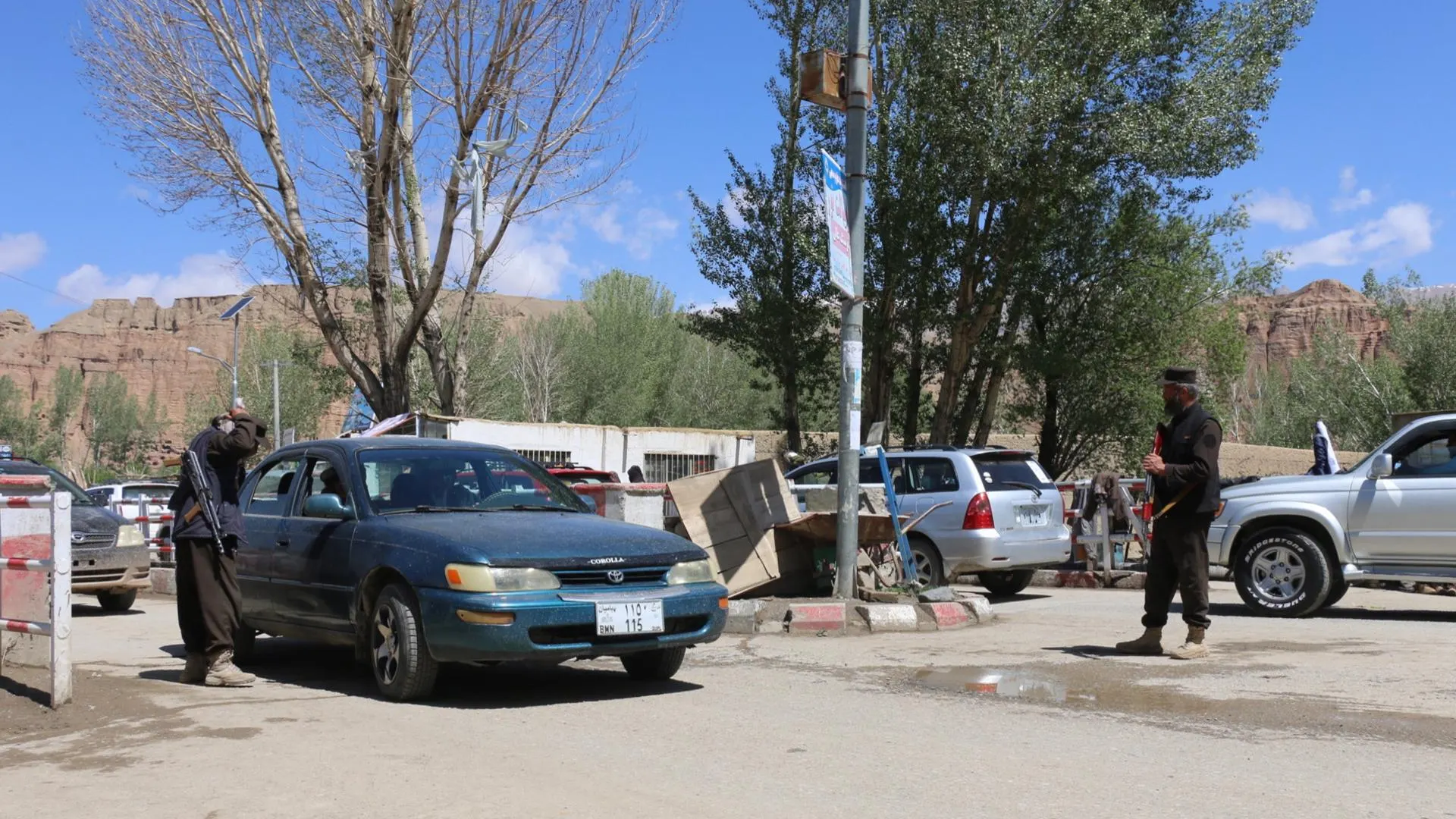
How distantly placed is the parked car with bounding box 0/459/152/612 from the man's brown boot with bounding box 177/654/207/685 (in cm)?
575

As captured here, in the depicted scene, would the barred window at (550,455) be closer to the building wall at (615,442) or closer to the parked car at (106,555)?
the building wall at (615,442)

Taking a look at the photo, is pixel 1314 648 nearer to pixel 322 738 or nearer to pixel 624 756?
pixel 624 756

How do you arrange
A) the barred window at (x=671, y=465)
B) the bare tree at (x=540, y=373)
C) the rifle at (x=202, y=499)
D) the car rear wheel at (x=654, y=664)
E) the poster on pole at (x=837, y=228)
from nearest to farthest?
the rifle at (x=202, y=499) → the car rear wheel at (x=654, y=664) → the poster on pole at (x=837, y=228) → the barred window at (x=671, y=465) → the bare tree at (x=540, y=373)

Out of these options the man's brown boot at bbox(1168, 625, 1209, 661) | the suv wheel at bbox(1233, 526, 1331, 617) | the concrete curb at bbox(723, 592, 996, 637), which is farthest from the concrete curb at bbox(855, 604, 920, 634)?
the suv wheel at bbox(1233, 526, 1331, 617)

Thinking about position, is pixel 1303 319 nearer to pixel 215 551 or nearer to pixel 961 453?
pixel 961 453

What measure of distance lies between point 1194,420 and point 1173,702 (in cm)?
240

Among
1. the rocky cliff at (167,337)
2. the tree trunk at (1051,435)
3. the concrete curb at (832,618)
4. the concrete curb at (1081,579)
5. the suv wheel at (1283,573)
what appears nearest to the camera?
the concrete curb at (832,618)

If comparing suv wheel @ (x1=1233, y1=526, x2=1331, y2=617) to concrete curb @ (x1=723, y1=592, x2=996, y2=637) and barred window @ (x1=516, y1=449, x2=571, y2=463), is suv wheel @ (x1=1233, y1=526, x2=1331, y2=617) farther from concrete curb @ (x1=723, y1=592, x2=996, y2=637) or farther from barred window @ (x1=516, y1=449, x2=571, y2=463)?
barred window @ (x1=516, y1=449, x2=571, y2=463)

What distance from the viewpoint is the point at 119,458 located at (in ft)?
393

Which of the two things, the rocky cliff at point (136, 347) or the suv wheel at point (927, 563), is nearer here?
the suv wheel at point (927, 563)

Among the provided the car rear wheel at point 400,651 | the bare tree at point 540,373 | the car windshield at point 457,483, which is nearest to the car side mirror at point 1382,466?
the car windshield at point 457,483

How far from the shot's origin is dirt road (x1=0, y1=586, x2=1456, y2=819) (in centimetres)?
499

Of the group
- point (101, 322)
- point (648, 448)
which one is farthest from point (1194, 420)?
point (101, 322)

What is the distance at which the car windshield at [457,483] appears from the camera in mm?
8109
